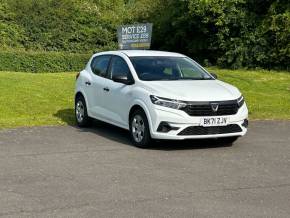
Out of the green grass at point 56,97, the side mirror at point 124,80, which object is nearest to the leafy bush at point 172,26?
the green grass at point 56,97

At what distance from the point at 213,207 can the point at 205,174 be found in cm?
160

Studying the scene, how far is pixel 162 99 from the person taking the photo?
952 cm

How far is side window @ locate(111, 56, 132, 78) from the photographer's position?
10738 millimetres

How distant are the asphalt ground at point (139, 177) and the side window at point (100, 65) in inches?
48.5

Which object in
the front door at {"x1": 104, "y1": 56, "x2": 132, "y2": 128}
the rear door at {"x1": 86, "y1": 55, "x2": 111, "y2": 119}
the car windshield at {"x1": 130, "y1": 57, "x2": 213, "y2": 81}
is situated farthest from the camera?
the rear door at {"x1": 86, "y1": 55, "x2": 111, "y2": 119}

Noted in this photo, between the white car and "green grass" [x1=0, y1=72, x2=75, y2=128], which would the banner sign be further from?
the white car

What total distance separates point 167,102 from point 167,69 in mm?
1410

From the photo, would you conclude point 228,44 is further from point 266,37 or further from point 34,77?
point 34,77

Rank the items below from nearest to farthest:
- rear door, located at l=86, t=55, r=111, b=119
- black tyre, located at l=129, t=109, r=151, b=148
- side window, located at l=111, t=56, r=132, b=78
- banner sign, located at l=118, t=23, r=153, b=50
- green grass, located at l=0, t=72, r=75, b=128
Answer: black tyre, located at l=129, t=109, r=151, b=148
side window, located at l=111, t=56, r=132, b=78
rear door, located at l=86, t=55, r=111, b=119
green grass, located at l=0, t=72, r=75, b=128
banner sign, located at l=118, t=23, r=153, b=50

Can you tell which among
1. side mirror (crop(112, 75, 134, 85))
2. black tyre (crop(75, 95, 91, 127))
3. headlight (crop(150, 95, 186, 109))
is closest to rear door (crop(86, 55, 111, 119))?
black tyre (crop(75, 95, 91, 127))

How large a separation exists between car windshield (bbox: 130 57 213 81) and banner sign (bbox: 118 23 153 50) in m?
5.29

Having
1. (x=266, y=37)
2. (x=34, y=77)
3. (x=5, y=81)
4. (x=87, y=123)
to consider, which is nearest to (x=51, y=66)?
(x=34, y=77)

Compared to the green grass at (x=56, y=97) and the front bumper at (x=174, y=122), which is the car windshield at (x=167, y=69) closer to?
the front bumper at (x=174, y=122)

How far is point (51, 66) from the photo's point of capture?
87.0 feet
